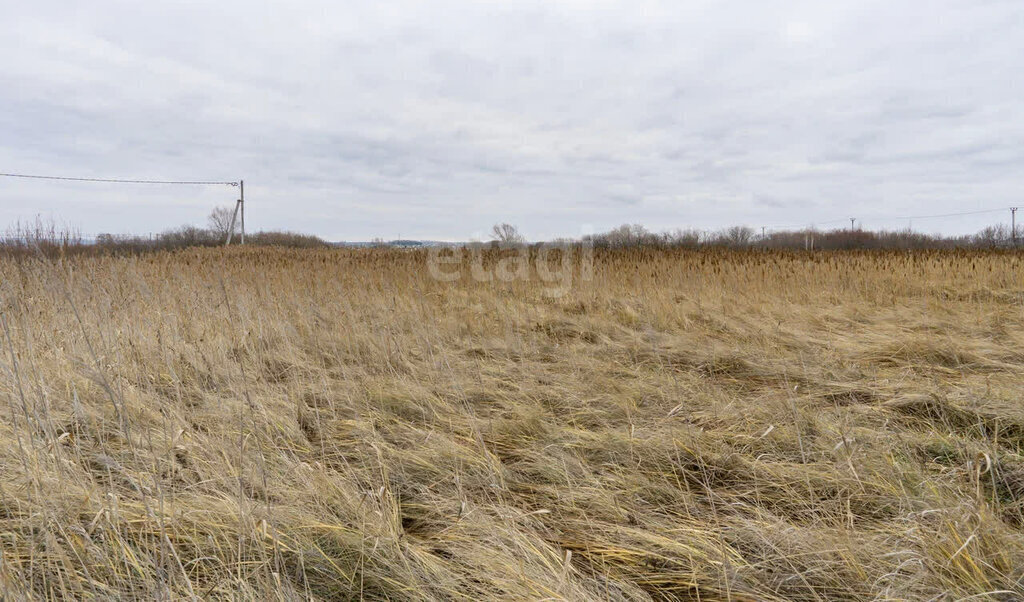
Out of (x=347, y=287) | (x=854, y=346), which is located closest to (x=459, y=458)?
(x=854, y=346)

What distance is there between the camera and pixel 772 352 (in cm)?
448

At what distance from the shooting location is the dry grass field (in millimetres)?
1470

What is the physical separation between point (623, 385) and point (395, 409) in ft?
5.36

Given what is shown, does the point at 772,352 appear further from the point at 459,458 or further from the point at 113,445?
the point at 113,445

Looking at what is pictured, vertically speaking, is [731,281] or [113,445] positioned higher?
[731,281]
